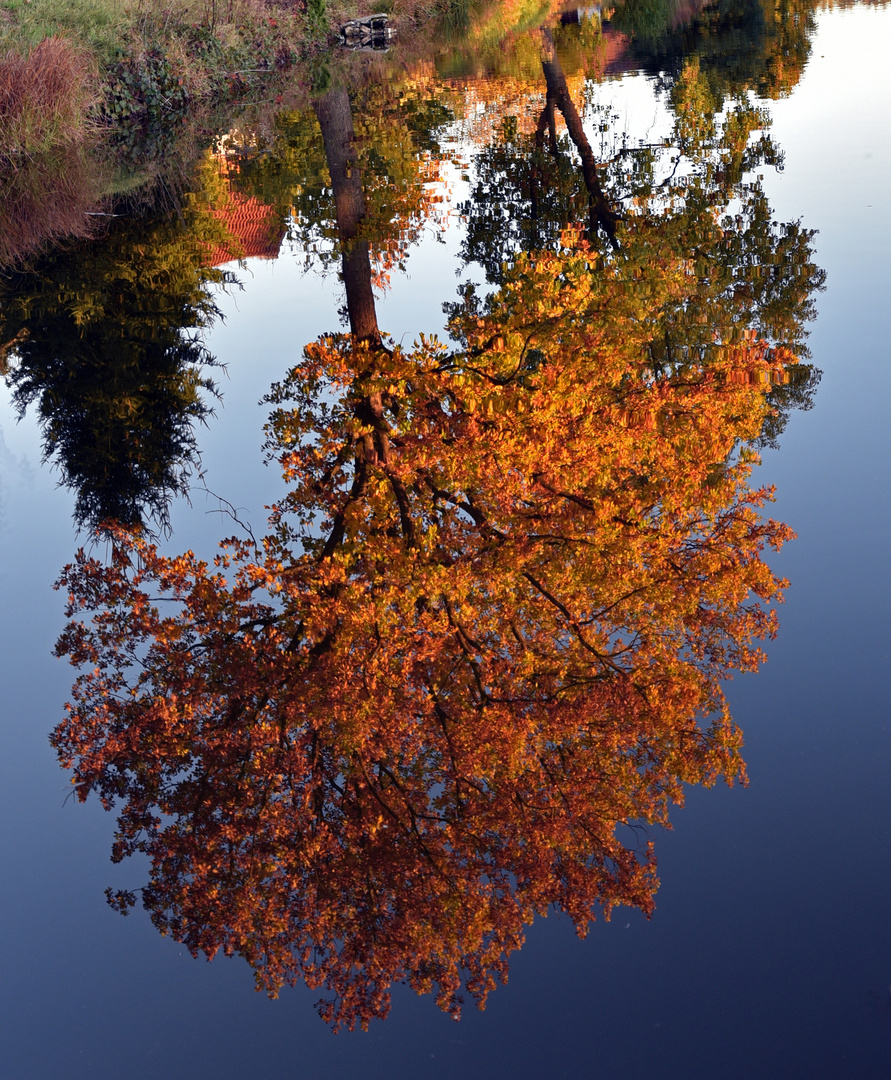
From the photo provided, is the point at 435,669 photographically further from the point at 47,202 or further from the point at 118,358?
the point at 47,202

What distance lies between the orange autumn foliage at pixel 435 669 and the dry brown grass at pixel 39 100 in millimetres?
8692

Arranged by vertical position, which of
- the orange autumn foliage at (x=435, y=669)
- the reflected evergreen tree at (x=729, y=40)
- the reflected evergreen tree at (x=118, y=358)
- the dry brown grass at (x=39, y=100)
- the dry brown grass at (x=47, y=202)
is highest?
the reflected evergreen tree at (x=729, y=40)

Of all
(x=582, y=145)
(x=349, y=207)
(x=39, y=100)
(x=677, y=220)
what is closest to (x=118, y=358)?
(x=349, y=207)

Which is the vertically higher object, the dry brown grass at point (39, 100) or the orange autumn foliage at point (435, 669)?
the dry brown grass at point (39, 100)

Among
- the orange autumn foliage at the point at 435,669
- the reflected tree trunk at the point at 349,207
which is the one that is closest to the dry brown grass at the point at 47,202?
the reflected tree trunk at the point at 349,207

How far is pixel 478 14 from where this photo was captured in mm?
29047

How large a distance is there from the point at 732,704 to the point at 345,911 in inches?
80.2

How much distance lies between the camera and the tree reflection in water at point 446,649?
4.64 metres

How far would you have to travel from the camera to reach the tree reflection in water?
464 centimetres

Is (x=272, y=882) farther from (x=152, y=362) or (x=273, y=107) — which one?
(x=273, y=107)

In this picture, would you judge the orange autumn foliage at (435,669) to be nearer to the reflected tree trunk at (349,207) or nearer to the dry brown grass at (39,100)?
the reflected tree trunk at (349,207)

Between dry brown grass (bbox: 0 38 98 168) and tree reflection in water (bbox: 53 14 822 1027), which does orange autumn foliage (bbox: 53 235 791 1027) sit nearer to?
tree reflection in water (bbox: 53 14 822 1027)

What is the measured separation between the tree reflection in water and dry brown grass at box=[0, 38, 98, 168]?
804 cm

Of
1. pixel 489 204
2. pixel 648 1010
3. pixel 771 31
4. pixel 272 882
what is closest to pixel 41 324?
pixel 489 204
